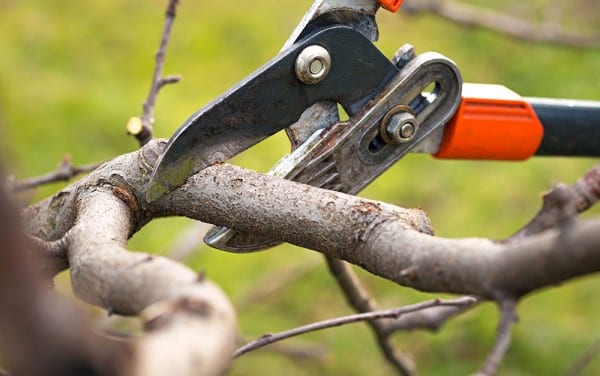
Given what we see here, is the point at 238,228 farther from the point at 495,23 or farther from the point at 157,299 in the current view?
the point at 495,23

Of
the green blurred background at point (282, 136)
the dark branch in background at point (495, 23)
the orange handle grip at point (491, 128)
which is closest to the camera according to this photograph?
the orange handle grip at point (491, 128)

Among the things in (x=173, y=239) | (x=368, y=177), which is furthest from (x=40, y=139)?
(x=368, y=177)

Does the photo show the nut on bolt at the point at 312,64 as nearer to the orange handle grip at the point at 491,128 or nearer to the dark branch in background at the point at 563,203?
the orange handle grip at the point at 491,128

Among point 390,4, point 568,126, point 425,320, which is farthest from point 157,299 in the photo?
point 425,320

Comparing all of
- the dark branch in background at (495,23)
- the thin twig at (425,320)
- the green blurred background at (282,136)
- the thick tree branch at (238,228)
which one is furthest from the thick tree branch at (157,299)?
the dark branch in background at (495,23)

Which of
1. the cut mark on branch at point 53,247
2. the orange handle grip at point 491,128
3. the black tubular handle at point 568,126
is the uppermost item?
the cut mark on branch at point 53,247

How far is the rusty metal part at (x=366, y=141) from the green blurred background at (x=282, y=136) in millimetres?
Result: 1180

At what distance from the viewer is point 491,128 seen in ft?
5.24

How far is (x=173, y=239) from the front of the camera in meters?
3.73

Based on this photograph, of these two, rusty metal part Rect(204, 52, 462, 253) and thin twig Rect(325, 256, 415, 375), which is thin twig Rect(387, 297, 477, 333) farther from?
rusty metal part Rect(204, 52, 462, 253)

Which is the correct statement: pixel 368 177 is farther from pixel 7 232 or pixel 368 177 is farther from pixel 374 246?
pixel 7 232

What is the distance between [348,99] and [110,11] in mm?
3968

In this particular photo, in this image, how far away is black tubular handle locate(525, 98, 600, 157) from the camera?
1666 mm

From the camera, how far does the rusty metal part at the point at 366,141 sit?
1.43 m
